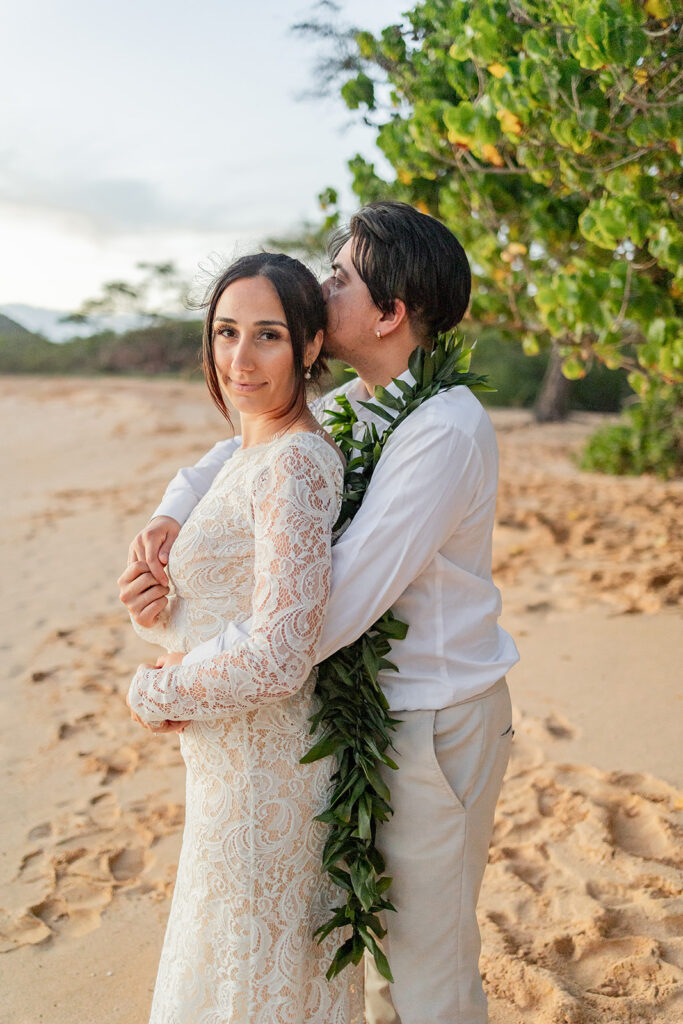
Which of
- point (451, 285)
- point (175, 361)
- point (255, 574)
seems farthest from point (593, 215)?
point (175, 361)

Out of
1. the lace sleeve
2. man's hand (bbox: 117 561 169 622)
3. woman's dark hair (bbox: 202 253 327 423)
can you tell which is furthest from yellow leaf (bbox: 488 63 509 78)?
man's hand (bbox: 117 561 169 622)

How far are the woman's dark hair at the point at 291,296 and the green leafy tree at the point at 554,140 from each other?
162cm

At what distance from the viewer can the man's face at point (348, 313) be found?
2074 mm

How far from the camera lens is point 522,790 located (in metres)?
3.86

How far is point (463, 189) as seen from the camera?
17.5 feet

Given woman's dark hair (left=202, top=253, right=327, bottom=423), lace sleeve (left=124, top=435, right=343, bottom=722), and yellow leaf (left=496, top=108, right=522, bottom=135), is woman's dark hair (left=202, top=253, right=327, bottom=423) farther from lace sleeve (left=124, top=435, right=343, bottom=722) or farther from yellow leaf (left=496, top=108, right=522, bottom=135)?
yellow leaf (left=496, top=108, right=522, bottom=135)

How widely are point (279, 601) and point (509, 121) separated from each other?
276cm

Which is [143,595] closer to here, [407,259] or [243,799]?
[243,799]

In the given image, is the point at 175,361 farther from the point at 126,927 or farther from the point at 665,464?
the point at 126,927

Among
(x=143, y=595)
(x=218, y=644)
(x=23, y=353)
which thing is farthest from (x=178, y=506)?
(x=23, y=353)

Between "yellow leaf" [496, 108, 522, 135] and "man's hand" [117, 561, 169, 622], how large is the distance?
259 centimetres

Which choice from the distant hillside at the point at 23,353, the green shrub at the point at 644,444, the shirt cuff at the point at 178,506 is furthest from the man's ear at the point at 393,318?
the distant hillside at the point at 23,353

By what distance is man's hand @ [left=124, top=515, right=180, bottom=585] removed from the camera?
6.89 feet

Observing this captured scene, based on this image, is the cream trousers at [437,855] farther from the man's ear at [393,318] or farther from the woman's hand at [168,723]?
the man's ear at [393,318]
